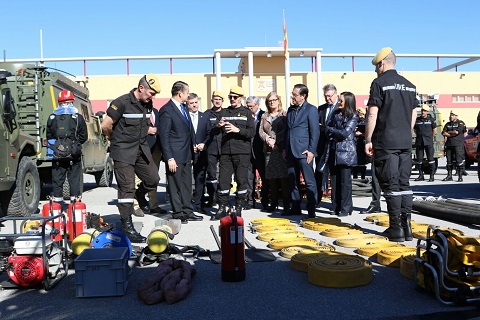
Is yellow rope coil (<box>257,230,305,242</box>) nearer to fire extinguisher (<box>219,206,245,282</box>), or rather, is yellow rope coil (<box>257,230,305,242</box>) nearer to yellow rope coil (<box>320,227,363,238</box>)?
yellow rope coil (<box>320,227,363,238</box>)

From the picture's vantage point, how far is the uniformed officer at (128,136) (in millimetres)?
6785

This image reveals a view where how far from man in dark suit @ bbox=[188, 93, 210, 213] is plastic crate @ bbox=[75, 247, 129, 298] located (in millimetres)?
5195

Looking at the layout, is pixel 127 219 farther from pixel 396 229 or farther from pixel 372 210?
pixel 372 210

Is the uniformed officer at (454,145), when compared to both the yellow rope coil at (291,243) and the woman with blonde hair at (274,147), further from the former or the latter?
the yellow rope coil at (291,243)

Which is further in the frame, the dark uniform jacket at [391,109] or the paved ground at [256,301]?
the dark uniform jacket at [391,109]

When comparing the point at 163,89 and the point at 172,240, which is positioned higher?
the point at 163,89

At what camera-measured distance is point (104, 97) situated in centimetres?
3419

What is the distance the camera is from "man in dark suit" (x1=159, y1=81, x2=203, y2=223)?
332 inches

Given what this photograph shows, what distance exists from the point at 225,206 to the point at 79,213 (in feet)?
10.1

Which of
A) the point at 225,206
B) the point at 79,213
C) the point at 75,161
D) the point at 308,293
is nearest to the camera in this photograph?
the point at 308,293

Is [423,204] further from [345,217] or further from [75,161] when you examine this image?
[75,161]

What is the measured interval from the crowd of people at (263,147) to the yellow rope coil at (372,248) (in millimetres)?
444

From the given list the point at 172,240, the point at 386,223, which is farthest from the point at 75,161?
the point at 386,223

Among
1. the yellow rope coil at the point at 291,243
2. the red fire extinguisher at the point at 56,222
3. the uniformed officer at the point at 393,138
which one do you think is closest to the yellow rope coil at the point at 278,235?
the yellow rope coil at the point at 291,243
